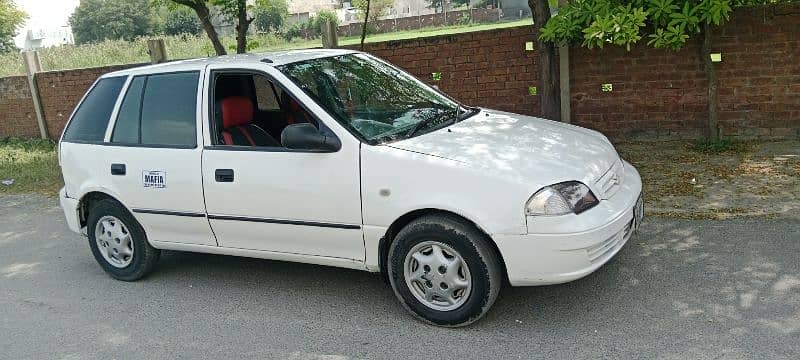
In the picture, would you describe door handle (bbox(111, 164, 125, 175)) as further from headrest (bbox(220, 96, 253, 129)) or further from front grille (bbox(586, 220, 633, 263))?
front grille (bbox(586, 220, 633, 263))

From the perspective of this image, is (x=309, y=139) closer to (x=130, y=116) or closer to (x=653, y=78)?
(x=130, y=116)

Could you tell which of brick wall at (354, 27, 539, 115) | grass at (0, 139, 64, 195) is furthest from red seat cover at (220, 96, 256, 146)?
grass at (0, 139, 64, 195)

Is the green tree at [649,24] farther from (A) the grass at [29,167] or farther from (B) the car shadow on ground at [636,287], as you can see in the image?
(A) the grass at [29,167]

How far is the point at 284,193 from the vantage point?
4.37 meters

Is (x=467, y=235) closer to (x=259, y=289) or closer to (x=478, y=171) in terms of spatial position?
(x=478, y=171)

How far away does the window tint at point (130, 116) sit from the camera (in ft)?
16.9

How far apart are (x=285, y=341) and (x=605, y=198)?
2.07m

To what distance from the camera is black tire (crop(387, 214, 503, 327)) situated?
12.7 ft

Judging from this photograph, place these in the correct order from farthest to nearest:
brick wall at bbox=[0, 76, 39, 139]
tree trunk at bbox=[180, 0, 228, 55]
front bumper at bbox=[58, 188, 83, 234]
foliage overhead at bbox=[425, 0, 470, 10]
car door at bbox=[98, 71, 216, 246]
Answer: foliage overhead at bbox=[425, 0, 470, 10]
brick wall at bbox=[0, 76, 39, 139]
tree trunk at bbox=[180, 0, 228, 55]
front bumper at bbox=[58, 188, 83, 234]
car door at bbox=[98, 71, 216, 246]

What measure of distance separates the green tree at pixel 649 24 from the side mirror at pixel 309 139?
14.4 feet

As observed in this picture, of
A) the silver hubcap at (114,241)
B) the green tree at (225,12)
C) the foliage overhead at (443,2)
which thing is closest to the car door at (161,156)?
the silver hubcap at (114,241)

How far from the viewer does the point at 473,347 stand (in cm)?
386

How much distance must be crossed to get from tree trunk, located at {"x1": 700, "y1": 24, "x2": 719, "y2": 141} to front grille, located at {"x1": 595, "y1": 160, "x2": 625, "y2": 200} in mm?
3964

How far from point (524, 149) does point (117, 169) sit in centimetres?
298
